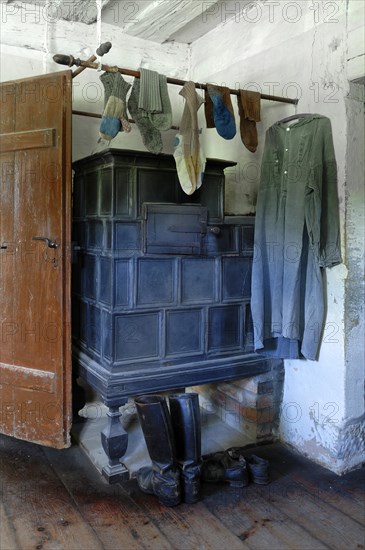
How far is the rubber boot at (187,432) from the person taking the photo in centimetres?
221

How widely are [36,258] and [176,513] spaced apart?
4.77 feet

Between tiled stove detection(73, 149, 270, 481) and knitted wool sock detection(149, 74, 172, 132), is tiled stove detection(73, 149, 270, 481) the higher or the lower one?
the lower one

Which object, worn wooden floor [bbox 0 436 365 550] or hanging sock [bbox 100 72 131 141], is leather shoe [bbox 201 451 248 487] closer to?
worn wooden floor [bbox 0 436 365 550]

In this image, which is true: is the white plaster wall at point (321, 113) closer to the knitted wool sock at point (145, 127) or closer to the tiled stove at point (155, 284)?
the tiled stove at point (155, 284)

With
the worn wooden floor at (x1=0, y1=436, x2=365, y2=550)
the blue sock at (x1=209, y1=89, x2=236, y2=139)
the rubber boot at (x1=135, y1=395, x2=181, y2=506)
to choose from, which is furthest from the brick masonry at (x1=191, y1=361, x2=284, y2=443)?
the blue sock at (x1=209, y1=89, x2=236, y2=139)

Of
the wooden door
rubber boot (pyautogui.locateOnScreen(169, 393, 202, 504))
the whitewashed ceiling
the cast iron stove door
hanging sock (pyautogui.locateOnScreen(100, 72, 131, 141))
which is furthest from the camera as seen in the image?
the whitewashed ceiling

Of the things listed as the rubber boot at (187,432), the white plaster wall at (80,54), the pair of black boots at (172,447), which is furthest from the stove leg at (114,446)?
the white plaster wall at (80,54)

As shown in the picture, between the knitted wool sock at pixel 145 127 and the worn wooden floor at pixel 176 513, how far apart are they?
1664 mm

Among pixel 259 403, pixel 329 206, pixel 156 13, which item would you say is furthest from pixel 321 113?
pixel 259 403

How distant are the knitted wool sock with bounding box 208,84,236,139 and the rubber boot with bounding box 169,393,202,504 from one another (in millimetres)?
1340

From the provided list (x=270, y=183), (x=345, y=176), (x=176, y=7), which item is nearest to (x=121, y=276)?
(x=270, y=183)

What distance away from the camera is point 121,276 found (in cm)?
Result: 229

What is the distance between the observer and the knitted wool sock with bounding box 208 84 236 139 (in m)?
2.32

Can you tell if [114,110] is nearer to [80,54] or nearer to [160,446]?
[80,54]
